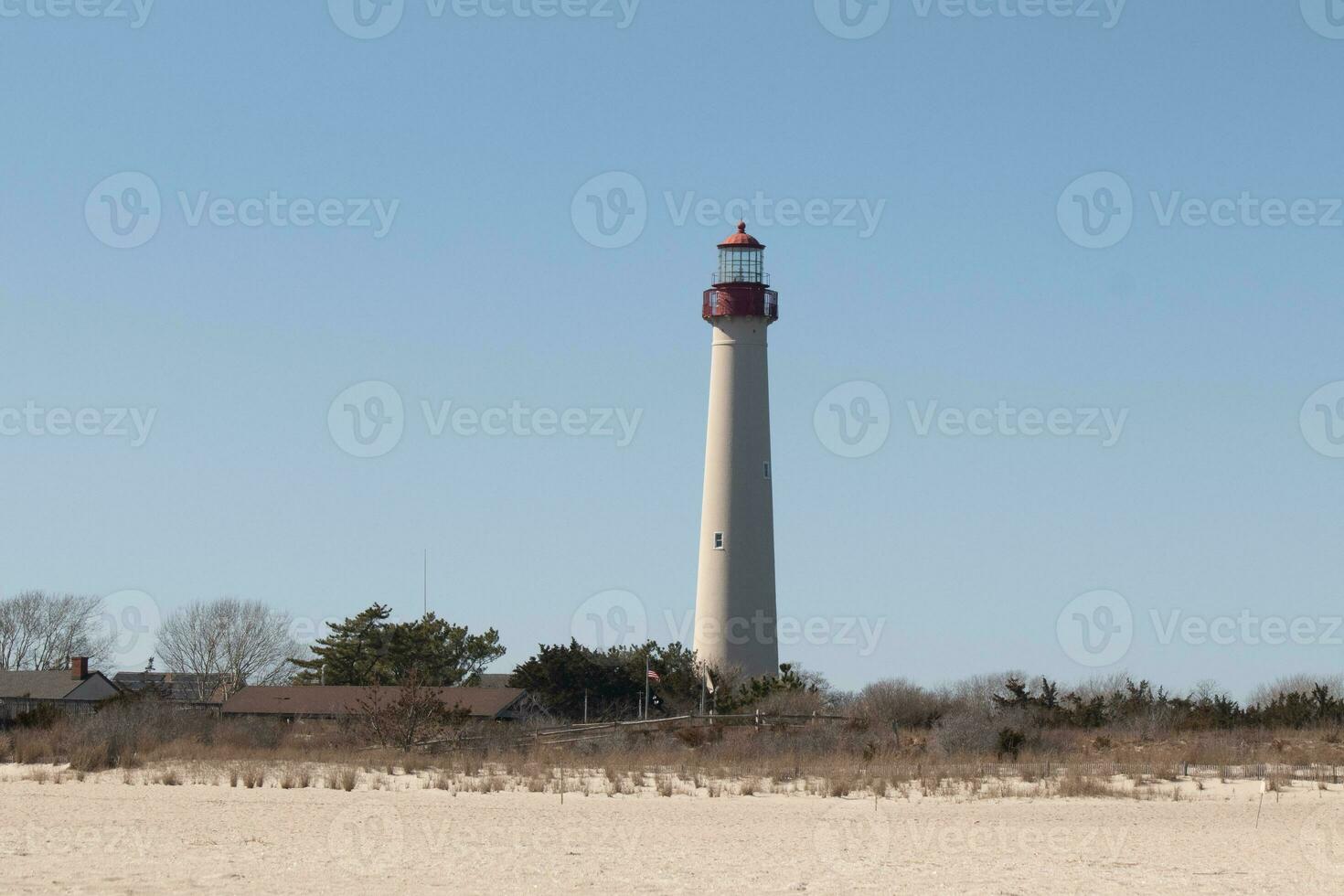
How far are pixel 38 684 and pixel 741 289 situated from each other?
39906 millimetres

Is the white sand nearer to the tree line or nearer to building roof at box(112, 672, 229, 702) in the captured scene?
the tree line

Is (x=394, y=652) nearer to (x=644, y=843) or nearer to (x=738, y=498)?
(x=738, y=498)

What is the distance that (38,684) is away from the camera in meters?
73.4

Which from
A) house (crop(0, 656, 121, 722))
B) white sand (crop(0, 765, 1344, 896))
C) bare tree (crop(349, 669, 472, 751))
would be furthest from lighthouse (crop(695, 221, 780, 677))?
house (crop(0, 656, 121, 722))

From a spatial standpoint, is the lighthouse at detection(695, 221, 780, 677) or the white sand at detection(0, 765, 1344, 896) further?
the lighthouse at detection(695, 221, 780, 677)

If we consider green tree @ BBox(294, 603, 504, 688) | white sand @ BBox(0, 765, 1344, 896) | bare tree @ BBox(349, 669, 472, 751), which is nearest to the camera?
white sand @ BBox(0, 765, 1344, 896)

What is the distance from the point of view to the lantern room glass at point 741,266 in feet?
170

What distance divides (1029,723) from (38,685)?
47.3m

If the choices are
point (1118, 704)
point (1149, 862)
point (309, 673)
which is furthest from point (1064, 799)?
point (309, 673)

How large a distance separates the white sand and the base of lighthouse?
1914 cm

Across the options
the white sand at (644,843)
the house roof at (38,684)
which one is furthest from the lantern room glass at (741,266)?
the house roof at (38,684)

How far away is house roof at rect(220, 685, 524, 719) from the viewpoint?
54406 mm

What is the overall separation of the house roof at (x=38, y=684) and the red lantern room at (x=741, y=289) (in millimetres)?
35888

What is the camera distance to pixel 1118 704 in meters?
48.0
